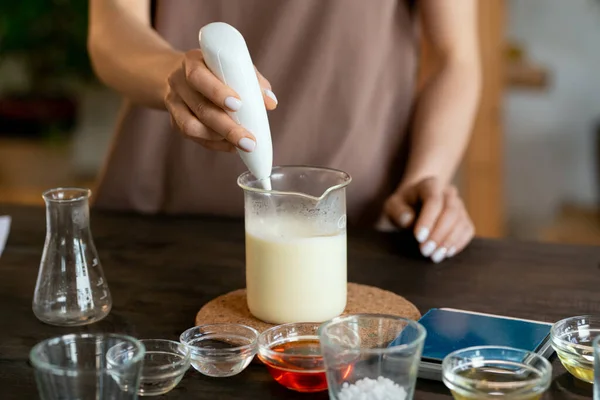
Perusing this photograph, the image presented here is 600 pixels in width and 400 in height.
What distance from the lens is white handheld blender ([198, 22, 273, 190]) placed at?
90 cm

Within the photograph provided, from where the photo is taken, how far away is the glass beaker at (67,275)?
0.98 m

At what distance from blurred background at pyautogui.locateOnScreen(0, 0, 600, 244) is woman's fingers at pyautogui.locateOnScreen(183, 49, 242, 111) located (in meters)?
2.36

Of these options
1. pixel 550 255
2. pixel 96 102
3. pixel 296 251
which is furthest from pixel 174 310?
pixel 96 102

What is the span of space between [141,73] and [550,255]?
2.14 feet

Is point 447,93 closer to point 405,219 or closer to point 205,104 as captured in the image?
point 405,219

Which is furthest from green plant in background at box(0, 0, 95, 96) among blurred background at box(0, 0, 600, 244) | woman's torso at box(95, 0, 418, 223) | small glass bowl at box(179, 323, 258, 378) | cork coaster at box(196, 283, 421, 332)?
small glass bowl at box(179, 323, 258, 378)

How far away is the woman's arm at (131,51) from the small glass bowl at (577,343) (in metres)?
0.61

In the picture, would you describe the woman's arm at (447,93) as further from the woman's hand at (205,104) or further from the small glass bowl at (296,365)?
the small glass bowl at (296,365)

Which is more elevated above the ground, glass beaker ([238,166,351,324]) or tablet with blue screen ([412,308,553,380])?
glass beaker ([238,166,351,324])

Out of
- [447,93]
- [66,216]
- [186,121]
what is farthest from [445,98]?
[66,216]

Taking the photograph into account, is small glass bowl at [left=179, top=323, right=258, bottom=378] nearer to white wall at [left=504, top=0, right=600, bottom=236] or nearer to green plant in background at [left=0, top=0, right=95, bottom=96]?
green plant in background at [left=0, top=0, right=95, bottom=96]

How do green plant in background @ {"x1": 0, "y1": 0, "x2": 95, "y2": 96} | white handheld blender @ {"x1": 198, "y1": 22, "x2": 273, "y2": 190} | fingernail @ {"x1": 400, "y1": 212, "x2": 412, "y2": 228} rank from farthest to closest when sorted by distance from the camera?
green plant in background @ {"x1": 0, "y1": 0, "x2": 95, "y2": 96}, fingernail @ {"x1": 400, "y1": 212, "x2": 412, "y2": 228}, white handheld blender @ {"x1": 198, "y1": 22, "x2": 273, "y2": 190}

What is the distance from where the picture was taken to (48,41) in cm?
341

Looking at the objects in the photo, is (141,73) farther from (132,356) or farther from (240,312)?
(132,356)
